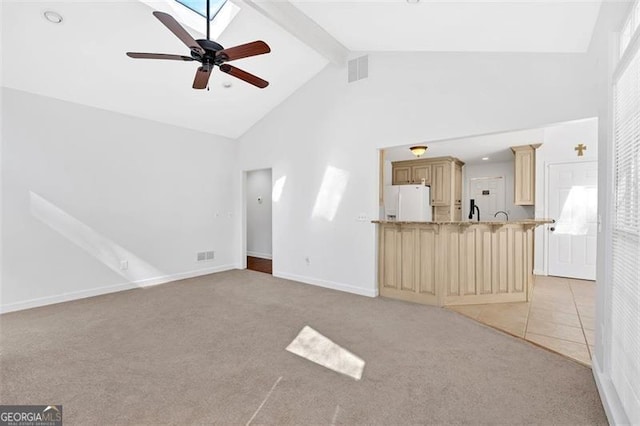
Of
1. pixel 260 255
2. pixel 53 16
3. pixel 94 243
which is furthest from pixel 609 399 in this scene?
pixel 260 255

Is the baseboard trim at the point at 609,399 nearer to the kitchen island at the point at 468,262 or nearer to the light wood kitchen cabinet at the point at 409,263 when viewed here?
the kitchen island at the point at 468,262

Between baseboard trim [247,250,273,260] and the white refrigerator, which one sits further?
baseboard trim [247,250,273,260]

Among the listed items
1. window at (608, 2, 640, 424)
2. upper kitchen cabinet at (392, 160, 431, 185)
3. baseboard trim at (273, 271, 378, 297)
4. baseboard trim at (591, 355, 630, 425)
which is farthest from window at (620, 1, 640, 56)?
upper kitchen cabinet at (392, 160, 431, 185)

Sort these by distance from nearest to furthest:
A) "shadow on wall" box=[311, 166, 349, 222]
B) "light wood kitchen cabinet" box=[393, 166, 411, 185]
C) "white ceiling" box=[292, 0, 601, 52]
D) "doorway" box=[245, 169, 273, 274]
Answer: "white ceiling" box=[292, 0, 601, 52]
"shadow on wall" box=[311, 166, 349, 222]
"light wood kitchen cabinet" box=[393, 166, 411, 185]
"doorway" box=[245, 169, 273, 274]

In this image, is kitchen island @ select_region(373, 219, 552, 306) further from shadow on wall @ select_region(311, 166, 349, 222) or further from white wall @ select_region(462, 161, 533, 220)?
white wall @ select_region(462, 161, 533, 220)

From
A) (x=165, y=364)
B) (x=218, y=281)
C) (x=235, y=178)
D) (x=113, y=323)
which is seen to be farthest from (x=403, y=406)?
(x=235, y=178)

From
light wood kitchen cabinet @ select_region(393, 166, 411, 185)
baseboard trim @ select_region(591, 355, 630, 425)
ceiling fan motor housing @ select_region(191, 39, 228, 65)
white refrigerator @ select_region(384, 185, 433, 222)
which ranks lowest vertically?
baseboard trim @ select_region(591, 355, 630, 425)

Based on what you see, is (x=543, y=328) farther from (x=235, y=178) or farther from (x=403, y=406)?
(x=235, y=178)

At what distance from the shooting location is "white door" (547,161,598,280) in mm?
5199

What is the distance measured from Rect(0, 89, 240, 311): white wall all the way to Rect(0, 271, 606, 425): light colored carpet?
25.0 inches

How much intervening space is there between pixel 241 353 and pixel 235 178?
4.24 meters

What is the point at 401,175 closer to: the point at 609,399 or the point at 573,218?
the point at 573,218

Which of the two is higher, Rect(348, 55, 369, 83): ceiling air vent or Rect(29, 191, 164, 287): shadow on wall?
Rect(348, 55, 369, 83): ceiling air vent

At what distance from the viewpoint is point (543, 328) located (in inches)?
122
